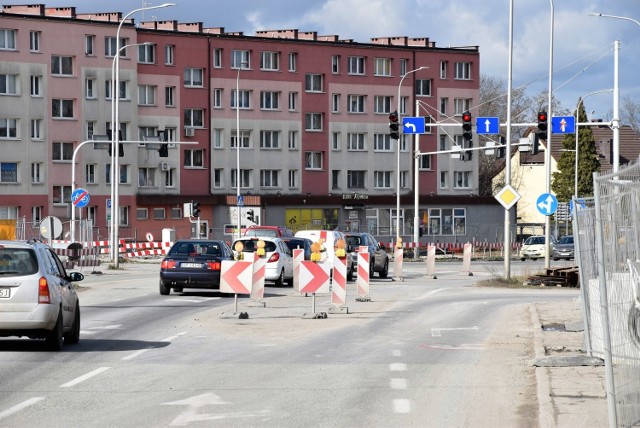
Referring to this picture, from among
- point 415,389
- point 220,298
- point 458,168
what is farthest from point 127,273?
point 458,168

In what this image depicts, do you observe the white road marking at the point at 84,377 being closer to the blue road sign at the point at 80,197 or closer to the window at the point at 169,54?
the blue road sign at the point at 80,197

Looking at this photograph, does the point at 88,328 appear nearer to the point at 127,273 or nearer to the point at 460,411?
the point at 460,411

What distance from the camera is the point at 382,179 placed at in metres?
97.1

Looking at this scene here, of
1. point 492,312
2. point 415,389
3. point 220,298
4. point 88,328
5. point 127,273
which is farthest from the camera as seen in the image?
point 127,273

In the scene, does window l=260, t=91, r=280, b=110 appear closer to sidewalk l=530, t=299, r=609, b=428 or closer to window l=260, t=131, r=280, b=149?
window l=260, t=131, r=280, b=149

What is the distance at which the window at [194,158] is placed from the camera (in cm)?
9012

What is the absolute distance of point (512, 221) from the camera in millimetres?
95188

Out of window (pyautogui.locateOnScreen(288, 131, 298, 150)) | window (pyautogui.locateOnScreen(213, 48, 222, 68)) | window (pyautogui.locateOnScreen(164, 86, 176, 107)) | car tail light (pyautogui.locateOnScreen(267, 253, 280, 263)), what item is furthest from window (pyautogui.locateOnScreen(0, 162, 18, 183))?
car tail light (pyautogui.locateOnScreen(267, 253, 280, 263))

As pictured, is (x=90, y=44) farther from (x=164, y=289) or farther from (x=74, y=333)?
(x=74, y=333)

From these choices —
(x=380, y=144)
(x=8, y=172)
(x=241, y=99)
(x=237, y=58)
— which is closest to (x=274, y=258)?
(x=8, y=172)

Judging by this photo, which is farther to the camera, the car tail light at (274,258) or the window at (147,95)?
the window at (147,95)

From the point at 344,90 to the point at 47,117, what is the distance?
22247 millimetres

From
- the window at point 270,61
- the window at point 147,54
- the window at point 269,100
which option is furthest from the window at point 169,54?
the window at point 269,100

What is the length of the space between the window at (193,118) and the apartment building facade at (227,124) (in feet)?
0.29
